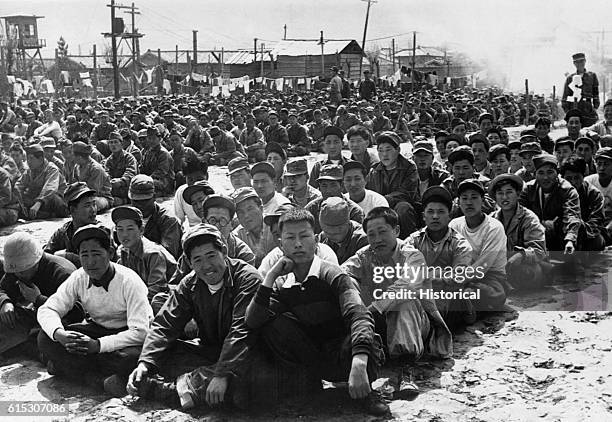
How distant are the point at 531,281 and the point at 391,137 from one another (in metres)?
2.23

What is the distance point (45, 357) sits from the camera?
193 inches

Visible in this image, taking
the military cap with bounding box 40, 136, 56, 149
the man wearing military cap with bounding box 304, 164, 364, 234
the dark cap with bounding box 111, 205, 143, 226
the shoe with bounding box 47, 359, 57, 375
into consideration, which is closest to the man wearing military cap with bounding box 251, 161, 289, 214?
the man wearing military cap with bounding box 304, 164, 364, 234

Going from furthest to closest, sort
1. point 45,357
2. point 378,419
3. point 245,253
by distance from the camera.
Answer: point 245,253 < point 45,357 < point 378,419

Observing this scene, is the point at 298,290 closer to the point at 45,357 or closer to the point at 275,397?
the point at 275,397

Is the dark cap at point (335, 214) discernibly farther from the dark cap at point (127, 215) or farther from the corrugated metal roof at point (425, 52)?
the corrugated metal roof at point (425, 52)

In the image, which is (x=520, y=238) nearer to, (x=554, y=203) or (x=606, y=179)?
(x=554, y=203)

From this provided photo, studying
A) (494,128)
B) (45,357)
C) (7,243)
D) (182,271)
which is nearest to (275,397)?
(182,271)

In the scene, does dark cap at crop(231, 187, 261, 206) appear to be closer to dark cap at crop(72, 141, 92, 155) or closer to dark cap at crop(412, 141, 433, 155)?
dark cap at crop(412, 141, 433, 155)

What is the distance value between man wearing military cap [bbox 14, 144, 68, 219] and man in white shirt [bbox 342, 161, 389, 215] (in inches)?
226

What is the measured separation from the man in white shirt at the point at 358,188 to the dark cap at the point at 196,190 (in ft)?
4.24

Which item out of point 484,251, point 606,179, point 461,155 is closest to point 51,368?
point 484,251

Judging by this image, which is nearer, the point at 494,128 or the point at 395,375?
the point at 395,375

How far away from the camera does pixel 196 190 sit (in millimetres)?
6539

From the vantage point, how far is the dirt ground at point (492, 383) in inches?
158
